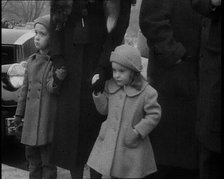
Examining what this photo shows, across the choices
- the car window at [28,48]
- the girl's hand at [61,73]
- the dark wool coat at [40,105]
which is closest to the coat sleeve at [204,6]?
the girl's hand at [61,73]

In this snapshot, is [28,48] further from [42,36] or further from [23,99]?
[42,36]

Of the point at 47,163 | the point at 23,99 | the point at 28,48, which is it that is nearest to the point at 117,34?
the point at 23,99

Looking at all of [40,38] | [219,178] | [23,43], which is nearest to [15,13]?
[23,43]

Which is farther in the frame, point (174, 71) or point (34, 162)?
point (34, 162)

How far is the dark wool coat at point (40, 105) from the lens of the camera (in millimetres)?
4012

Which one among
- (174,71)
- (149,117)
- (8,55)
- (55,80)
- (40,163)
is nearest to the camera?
(149,117)

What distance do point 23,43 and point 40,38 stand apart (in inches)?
75.9

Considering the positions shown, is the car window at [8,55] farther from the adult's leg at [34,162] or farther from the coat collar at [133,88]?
the coat collar at [133,88]

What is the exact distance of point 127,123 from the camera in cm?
325

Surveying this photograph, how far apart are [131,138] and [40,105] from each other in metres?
1.09

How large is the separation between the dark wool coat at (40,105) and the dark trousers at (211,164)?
1.28 m

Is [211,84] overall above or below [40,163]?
above

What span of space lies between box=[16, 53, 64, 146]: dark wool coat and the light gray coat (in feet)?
2.52

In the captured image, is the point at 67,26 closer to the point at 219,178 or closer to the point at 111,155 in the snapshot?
→ the point at 111,155
